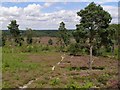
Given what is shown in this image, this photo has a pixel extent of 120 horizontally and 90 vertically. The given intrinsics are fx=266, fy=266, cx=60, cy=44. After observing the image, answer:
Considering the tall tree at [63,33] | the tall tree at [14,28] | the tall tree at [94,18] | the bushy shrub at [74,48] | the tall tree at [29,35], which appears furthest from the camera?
the tall tree at [29,35]

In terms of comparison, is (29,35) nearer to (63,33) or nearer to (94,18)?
(63,33)

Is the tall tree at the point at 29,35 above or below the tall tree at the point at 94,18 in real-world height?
below

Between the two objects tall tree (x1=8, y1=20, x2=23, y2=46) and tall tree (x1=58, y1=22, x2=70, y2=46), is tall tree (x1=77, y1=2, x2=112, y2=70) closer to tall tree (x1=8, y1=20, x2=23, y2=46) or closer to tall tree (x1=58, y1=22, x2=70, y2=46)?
tall tree (x1=8, y1=20, x2=23, y2=46)

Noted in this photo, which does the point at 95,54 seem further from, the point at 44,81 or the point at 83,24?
the point at 44,81

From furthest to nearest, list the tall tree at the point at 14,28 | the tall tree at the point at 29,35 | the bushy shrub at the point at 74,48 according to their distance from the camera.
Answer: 1. the tall tree at the point at 29,35
2. the tall tree at the point at 14,28
3. the bushy shrub at the point at 74,48

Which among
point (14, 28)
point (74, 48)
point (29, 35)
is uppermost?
point (14, 28)

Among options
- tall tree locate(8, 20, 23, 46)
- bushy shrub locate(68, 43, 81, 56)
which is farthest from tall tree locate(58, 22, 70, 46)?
bushy shrub locate(68, 43, 81, 56)

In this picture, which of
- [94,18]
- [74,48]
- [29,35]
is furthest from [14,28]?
[94,18]

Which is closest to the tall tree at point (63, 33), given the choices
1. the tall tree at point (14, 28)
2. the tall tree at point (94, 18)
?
the tall tree at point (14, 28)

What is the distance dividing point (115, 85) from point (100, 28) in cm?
1646

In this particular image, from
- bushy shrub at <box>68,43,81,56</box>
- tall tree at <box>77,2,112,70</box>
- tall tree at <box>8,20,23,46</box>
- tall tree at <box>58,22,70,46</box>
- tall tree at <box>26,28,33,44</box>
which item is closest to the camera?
tall tree at <box>77,2,112,70</box>

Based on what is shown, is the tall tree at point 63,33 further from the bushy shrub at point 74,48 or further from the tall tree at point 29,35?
the bushy shrub at point 74,48

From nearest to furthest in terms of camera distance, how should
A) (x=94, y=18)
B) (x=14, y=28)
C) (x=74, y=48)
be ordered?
1. (x=94, y=18)
2. (x=74, y=48)
3. (x=14, y=28)

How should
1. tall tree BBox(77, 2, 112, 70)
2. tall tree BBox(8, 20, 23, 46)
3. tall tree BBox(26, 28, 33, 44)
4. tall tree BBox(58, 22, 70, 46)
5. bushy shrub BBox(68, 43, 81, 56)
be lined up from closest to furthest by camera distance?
tall tree BBox(77, 2, 112, 70) → bushy shrub BBox(68, 43, 81, 56) → tall tree BBox(8, 20, 23, 46) → tall tree BBox(58, 22, 70, 46) → tall tree BBox(26, 28, 33, 44)
